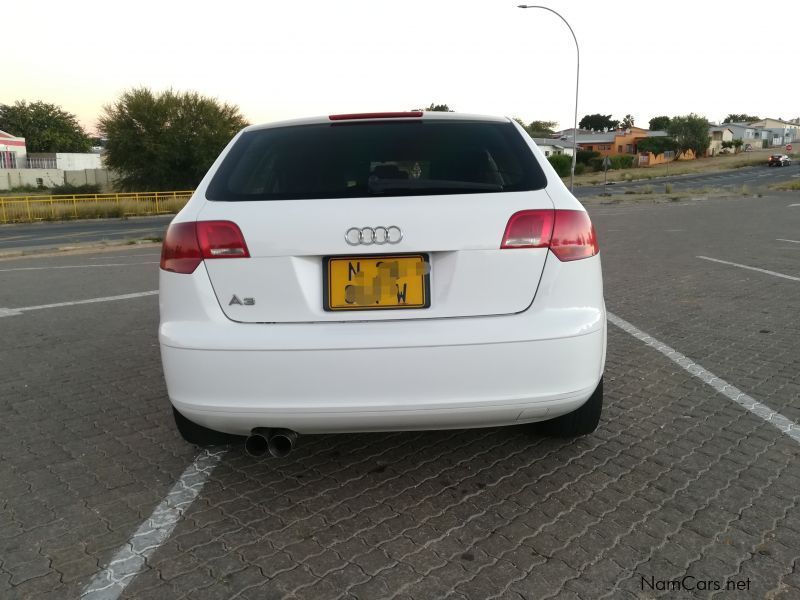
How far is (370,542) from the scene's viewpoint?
229cm

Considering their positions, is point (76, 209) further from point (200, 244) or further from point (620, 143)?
point (620, 143)

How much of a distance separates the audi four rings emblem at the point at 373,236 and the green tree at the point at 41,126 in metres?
89.1

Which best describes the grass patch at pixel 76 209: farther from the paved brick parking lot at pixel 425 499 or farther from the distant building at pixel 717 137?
the distant building at pixel 717 137

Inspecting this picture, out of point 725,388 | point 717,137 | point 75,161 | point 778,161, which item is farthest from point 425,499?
point 717,137

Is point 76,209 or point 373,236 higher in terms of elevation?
point 373,236

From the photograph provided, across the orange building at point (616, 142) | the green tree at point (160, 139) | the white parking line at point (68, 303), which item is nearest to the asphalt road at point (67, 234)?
the white parking line at point (68, 303)

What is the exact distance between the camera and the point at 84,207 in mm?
30328

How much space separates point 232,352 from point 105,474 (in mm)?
1075

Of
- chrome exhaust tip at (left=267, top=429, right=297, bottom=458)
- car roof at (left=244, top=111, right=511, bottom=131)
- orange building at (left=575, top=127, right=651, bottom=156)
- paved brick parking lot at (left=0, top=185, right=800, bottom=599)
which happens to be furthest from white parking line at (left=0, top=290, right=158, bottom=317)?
orange building at (left=575, top=127, right=651, bottom=156)

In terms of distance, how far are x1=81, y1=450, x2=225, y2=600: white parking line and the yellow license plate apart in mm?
1049

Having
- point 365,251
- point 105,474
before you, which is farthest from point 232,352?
point 105,474

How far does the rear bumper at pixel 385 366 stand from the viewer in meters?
2.26

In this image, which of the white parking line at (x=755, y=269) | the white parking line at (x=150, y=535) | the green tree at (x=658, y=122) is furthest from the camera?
the green tree at (x=658, y=122)

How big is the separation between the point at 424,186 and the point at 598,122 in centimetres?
15629
